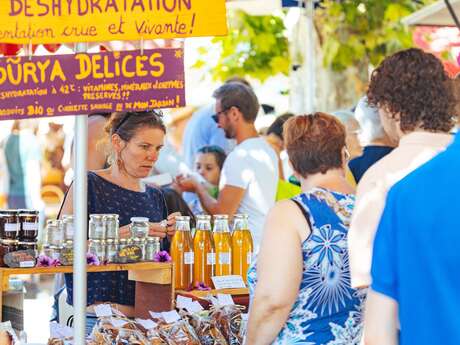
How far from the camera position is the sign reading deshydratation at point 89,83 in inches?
131

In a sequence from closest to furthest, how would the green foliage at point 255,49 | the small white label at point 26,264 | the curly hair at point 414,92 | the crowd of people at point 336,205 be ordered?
the crowd of people at point 336,205 → the curly hair at point 414,92 → the small white label at point 26,264 → the green foliage at point 255,49

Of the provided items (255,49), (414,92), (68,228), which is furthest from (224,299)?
(255,49)

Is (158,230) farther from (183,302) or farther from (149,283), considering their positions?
(183,302)

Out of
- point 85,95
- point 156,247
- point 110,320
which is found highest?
point 85,95

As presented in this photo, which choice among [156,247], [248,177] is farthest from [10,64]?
[248,177]

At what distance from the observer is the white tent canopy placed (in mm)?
6789

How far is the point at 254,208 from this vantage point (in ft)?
19.1

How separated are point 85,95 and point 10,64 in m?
0.25

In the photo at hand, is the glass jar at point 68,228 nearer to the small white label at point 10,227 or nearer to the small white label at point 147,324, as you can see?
the small white label at point 10,227

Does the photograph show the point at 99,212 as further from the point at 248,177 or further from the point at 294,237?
the point at 248,177

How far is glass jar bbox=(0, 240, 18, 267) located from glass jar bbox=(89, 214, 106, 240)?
312 millimetres

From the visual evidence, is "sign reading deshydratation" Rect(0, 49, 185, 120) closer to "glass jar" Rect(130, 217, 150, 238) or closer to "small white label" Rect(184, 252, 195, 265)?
"glass jar" Rect(130, 217, 150, 238)

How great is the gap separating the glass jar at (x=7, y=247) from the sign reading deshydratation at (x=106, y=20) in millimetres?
754

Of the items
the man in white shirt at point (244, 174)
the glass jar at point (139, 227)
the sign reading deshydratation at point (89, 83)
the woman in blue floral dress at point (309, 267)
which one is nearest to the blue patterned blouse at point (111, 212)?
the glass jar at point (139, 227)
